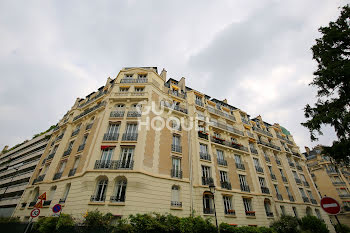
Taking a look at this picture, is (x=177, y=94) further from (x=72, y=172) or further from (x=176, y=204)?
(x=72, y=172)

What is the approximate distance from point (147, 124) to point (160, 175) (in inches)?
192

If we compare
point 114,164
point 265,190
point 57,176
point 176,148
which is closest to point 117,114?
point 114,164

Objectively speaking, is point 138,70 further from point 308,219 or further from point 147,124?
point 308,219

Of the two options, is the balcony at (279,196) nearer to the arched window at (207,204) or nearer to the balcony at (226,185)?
the balcony at (226,185)

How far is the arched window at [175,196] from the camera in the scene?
1407cm

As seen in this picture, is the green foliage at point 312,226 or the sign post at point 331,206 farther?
the green foliage at point 312,226

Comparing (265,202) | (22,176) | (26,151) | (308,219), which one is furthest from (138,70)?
(26,151)

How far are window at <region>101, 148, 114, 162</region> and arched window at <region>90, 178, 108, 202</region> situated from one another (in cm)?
172

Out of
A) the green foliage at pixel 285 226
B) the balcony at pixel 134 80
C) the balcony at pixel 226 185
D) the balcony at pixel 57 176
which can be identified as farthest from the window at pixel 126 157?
the green foliage at pixel 285 226

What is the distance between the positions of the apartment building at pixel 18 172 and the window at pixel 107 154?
17.5 meters

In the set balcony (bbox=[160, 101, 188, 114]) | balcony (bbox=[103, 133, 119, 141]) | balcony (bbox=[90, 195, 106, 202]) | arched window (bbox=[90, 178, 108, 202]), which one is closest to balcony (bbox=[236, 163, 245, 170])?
balcony (bbox=[160, 101, 188, 114])

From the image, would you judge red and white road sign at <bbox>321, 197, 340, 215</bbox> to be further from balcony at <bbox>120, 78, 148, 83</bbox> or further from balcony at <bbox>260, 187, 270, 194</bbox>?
balcony at <bbox>120, 78, 148, 83</bbox>

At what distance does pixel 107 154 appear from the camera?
14.7 metres

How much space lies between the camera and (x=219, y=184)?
672 inches
